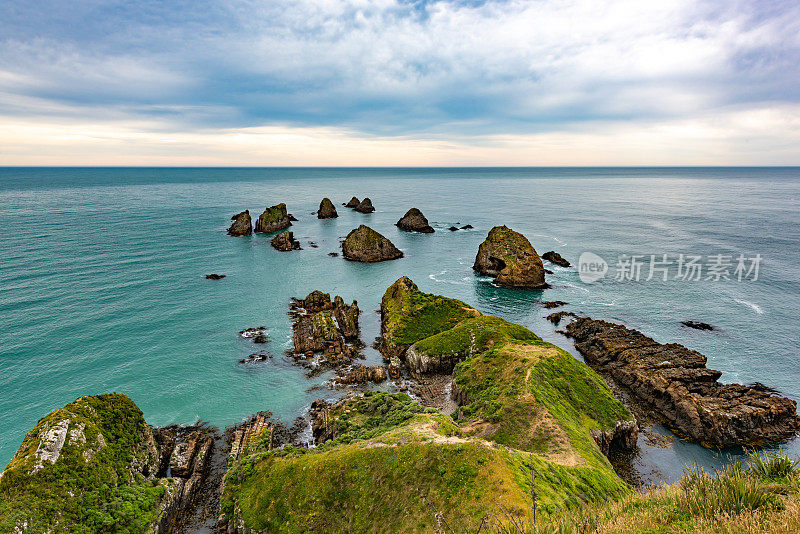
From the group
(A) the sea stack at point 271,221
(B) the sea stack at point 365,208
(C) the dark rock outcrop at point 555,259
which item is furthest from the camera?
(B) the sea stack at point 365,208

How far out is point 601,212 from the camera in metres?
Result: 152

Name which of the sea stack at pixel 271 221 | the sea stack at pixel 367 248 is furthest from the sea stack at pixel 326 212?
the sea stack at pixel 367 248

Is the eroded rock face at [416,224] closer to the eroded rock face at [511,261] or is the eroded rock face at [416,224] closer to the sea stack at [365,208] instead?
the sea stack at [365,208]

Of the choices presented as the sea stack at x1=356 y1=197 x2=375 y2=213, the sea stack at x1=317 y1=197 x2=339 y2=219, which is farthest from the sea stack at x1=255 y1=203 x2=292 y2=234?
the sea stack at x1=356 y1=197 x2=375 y2=213

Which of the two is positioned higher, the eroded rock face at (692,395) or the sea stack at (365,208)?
the sea stack at (365,208)

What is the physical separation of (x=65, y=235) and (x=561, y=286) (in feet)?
389

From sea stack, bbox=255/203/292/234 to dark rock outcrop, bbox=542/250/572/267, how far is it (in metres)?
79.9

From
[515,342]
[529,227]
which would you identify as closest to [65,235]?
[515,342]

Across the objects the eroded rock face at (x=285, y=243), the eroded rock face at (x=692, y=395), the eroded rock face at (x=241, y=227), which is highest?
the eroded rock face at (x=241, y=227)

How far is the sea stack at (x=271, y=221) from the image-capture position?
115 m

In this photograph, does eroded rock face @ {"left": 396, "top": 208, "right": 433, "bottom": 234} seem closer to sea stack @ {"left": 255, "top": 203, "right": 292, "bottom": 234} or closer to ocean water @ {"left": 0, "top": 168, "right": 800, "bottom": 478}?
ocean water @ {"left": 0, "top": 168, "right": 800, "bottom": 478}

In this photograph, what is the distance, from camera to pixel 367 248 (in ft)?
281

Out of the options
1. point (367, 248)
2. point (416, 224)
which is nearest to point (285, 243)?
point (367, 248)

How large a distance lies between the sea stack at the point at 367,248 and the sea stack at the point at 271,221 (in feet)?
129
